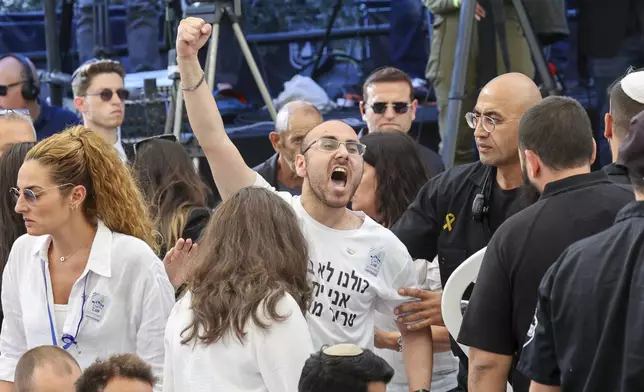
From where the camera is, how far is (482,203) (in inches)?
177

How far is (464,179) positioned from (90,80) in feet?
9.60

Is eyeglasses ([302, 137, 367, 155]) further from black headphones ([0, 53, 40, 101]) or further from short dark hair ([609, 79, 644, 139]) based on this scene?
black headphones ([0, 53, 40, 101])

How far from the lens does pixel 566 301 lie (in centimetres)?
321

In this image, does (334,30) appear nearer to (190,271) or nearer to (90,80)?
(90,80)

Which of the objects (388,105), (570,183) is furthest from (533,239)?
(388,105)

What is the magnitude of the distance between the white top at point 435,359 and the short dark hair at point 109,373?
140 centimetres

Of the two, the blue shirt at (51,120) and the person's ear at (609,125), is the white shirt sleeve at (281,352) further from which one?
the blue shirt at (51,120)

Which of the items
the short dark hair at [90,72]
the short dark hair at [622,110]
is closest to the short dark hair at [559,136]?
the short dark hair at [622,110]

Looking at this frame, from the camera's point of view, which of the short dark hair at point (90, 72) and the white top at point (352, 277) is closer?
the white top at point (352, 277)

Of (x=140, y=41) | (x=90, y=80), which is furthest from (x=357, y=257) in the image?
(x=140, y=41)

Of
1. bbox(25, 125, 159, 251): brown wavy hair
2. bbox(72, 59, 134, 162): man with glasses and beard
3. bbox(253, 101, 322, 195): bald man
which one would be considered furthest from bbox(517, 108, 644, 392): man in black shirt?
bbox(72, 59, 134, 162): man with glasses and beard

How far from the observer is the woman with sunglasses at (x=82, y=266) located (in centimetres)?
411

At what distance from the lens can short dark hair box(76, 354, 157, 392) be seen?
11.0 feet

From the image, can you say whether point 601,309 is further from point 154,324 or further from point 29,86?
point 29,86
